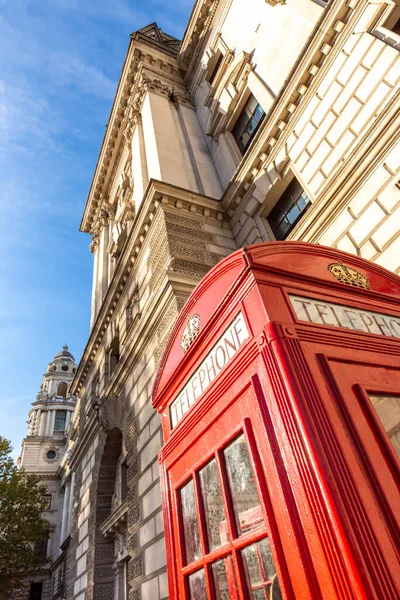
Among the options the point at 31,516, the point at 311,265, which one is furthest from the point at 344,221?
the point at 31,516

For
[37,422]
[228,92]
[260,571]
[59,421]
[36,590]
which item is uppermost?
[59,421]

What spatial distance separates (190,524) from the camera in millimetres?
2348

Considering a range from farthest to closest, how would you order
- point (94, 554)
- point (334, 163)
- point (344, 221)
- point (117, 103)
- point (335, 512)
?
point (117, 103), point (94, 554), point (334, 163), point (344, 221), point (335, 512)

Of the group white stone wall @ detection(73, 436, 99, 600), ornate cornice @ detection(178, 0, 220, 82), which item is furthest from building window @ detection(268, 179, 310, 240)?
ornate cornice @ detection(178, 0, 220, 82)

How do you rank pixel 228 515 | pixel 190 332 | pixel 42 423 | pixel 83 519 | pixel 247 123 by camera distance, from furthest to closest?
pixel 42 423
pixel 247 123
pixel 83 519
pixel 190 332
pixel 228 515

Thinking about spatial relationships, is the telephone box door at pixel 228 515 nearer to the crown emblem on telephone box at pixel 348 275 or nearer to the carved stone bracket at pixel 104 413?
the crown emblem on telephone box at pixel 348 275

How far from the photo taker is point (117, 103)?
1670 cm

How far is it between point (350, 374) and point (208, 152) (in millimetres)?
12365

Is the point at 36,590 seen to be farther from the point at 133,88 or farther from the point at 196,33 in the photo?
the point at 196,33

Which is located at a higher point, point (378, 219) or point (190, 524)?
point (378, 219)

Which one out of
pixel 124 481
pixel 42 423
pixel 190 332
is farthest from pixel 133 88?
pixel 42 423

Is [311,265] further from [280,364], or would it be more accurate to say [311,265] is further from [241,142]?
[241,142]

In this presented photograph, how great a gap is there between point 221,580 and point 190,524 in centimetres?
47

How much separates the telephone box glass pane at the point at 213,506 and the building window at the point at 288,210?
6480 mm
